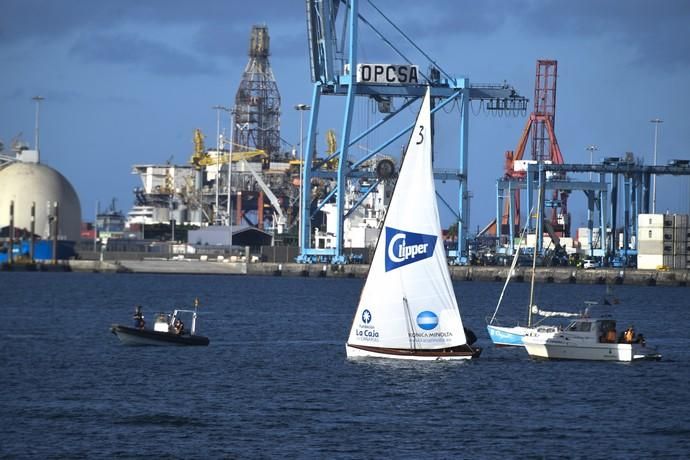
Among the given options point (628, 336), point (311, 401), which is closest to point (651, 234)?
point (628, 336)

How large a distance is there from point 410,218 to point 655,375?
1069 cm

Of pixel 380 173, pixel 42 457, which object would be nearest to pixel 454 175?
pixel 380 173

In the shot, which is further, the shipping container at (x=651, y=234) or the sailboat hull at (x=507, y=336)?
the shipping container at (x=651, y=234)

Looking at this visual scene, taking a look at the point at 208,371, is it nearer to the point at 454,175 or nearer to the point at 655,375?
the point at 655,375

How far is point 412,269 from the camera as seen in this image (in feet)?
173

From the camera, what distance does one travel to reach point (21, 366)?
56594 mm

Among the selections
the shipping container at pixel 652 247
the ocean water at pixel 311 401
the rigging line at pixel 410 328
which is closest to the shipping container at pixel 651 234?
the shipping container at pixel 652 247

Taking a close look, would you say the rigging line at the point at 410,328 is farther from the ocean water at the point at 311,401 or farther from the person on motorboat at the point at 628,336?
the person on motorboat at the point at 628,336

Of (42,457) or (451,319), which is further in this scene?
(451,319)

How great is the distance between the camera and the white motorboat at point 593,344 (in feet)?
188

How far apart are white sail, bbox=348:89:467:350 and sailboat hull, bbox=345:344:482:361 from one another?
0.72 ft

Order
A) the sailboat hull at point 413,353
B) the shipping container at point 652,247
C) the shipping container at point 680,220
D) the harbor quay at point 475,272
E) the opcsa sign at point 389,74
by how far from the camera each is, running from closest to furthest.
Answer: the sailboat hull at point 413,353
the opcsa sign at point 389,74
the harbor quay at point 475,272
the shipping container at point 680,220
the shipping container at point 652,247

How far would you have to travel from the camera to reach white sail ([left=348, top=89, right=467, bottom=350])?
52.5 m

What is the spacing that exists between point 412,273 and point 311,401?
7684mm
